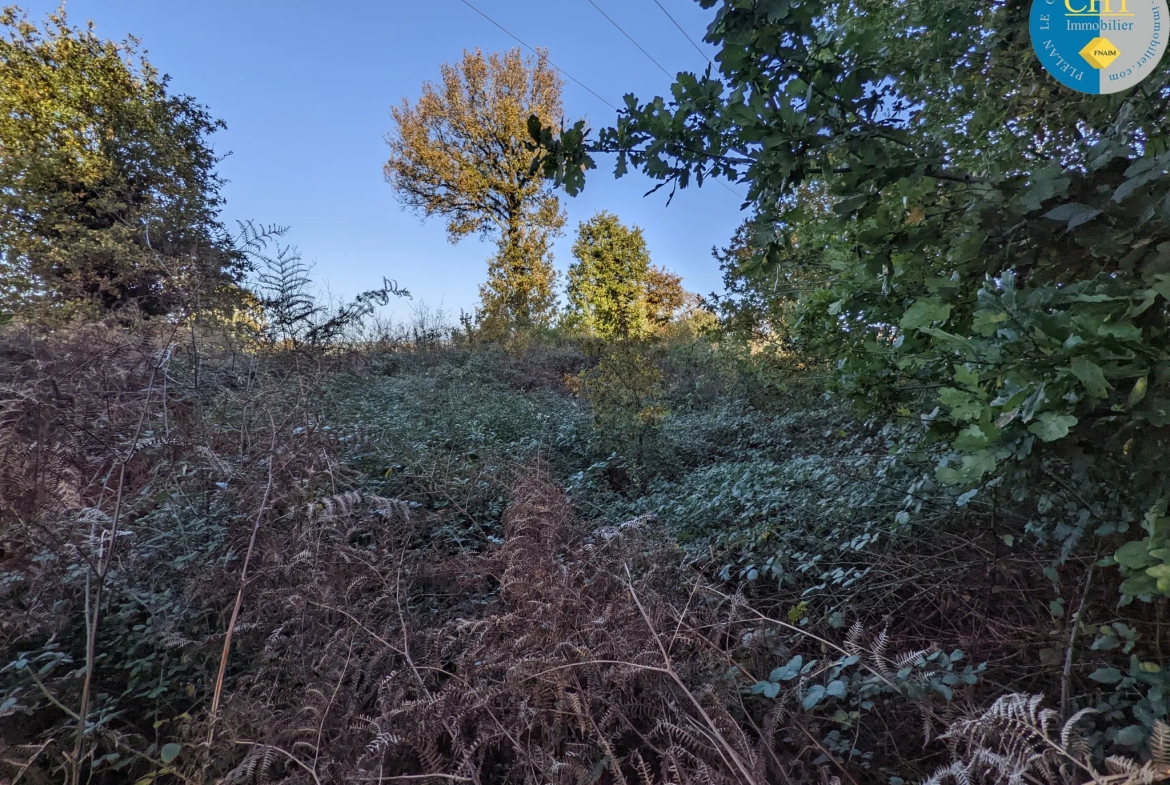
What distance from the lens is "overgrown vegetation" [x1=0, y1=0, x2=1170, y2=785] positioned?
1.11 m

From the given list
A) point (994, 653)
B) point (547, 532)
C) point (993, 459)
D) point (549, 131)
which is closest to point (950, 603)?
point (994, 653)

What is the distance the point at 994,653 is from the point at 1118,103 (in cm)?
173

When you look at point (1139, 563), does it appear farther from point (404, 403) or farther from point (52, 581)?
point (404, 403)

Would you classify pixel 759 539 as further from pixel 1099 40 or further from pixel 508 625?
pixel 1099 40

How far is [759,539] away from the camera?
244 cm

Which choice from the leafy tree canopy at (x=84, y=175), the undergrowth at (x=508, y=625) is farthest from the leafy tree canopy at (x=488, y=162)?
the undergrowth at (x=508, y=625)

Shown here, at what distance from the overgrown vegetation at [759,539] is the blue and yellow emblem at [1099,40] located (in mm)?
83

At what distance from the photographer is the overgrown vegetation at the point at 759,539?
3.64 feet

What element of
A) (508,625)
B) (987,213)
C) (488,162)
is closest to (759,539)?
(508,625)

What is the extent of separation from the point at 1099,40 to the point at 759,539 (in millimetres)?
2119

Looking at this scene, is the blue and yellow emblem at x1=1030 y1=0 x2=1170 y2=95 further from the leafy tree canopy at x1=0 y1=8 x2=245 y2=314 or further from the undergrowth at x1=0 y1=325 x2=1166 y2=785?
the leafy tree canopy at x1=0 y1=8 x2=245 y2=314

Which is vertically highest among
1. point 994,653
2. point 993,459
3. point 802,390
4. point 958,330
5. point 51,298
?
point 51,298

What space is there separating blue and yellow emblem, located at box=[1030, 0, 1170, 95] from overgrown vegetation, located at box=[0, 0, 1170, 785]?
8 centimetres

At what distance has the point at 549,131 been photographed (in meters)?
1.47
